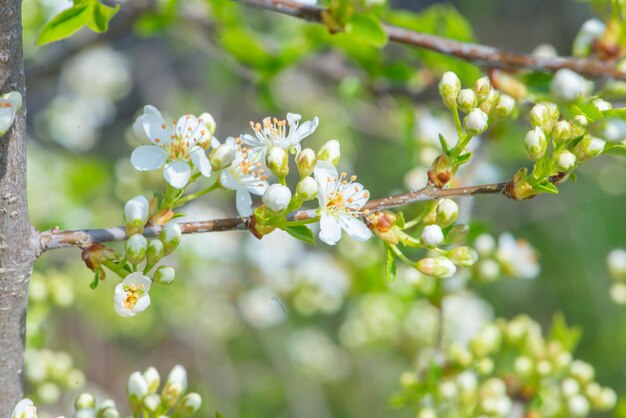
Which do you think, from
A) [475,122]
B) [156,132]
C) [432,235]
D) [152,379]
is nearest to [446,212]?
[432,235]

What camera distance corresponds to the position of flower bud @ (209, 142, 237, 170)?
1285 millimetres

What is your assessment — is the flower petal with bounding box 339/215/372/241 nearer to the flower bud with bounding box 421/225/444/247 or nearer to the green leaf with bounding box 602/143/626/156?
the flower bud with bounding box 421/225/444/247

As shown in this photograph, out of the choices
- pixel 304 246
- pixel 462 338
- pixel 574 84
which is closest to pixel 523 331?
pixel 462 338

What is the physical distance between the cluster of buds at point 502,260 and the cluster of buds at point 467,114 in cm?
82

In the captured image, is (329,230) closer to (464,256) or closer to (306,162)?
(306,162)

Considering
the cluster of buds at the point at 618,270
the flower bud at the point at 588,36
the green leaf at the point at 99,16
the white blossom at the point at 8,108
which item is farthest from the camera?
the cluster of buds at the point at 618,270

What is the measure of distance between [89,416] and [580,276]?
404 centimetres

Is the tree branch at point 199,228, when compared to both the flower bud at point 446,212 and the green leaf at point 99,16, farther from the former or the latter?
the green leaf at point 99,16

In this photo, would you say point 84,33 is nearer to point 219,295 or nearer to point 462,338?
point 219,295

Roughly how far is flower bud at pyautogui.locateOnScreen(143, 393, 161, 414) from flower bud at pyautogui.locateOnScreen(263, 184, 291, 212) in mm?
437

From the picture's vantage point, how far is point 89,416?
4.33 feet

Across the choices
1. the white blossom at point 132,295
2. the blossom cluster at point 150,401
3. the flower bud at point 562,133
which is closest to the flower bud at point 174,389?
the blossom cluster at point 150,401

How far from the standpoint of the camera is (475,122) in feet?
4.06

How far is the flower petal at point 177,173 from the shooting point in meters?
1.22
